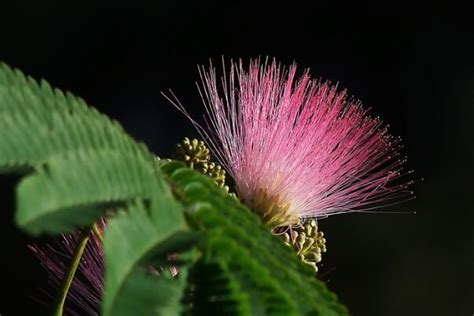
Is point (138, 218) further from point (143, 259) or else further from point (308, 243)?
point (308, 243)

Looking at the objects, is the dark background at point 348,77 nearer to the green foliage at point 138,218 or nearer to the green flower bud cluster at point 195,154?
the green flower bud cluster at point 195,154

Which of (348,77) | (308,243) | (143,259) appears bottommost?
(143,259)

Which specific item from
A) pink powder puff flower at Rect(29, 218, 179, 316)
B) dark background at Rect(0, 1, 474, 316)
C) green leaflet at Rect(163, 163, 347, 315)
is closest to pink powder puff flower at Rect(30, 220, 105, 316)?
pink powder puff flower at Rect(29, 218, 179, 316)

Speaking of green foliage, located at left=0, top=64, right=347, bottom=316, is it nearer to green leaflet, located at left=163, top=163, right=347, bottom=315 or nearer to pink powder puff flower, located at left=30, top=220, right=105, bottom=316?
green leaflet, located at left=163, top=163, right=347, bottom=315

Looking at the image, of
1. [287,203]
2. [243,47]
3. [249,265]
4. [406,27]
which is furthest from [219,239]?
[406,27]

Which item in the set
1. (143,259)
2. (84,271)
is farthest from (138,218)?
(84,271)
